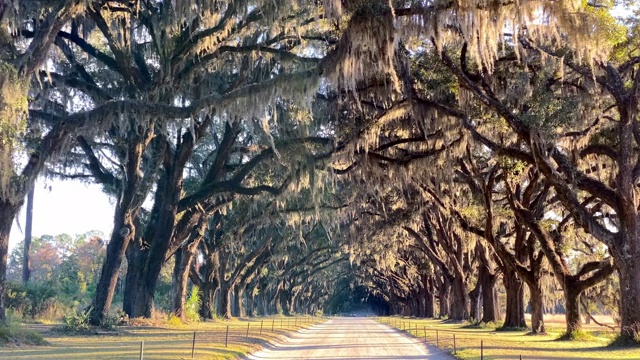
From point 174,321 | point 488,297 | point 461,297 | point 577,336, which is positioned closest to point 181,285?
point 174,321

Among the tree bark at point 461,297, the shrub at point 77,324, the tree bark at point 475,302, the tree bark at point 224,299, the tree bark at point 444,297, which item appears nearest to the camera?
the shrub at point 77,324

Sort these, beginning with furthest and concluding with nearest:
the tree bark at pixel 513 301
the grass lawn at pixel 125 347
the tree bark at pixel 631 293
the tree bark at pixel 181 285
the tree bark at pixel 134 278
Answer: the tree bark at pixel 513 301 < the tree bark at pixel 181 285 < the tree bark at pixel 134 278 < the tree bark at pixel 631 293 < the grass lawn at pixel 125 347

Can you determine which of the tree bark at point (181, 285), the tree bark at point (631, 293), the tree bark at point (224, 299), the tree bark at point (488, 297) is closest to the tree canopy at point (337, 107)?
the tree bark at point (631, 293)

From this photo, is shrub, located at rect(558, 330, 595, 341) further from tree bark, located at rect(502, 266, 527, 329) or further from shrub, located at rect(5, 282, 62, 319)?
shrub, located at rect(5, 282, 62, 319)

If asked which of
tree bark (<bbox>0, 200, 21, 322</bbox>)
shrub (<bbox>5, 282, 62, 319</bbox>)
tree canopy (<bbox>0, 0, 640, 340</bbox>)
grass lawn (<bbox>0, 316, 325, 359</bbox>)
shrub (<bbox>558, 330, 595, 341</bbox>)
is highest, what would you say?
tree canopy (<bbox>0, 0, 640, 340</bbox>)

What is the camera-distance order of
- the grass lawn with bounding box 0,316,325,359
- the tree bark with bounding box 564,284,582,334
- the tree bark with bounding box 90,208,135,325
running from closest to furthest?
the grass lawn with bounding box 0,316,325,359, the tree bark with bounding box 90,208,135,325, the tree bark with bounding box 564,284,582,334

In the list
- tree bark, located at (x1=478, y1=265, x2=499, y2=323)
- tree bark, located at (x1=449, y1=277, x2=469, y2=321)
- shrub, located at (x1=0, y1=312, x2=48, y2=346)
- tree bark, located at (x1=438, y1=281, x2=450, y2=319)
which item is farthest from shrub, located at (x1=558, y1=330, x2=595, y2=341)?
tree bark, located at (x1=438, y1=281, x2=450, y2=319)

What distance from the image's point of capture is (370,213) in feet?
108

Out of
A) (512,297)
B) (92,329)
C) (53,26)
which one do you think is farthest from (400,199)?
(53,26)

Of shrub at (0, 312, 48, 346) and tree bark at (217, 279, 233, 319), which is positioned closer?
shrub at (0, 312, 48, 346)

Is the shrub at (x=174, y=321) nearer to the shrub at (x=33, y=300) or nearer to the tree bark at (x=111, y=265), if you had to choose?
the tree bark at (x=111, y=265)

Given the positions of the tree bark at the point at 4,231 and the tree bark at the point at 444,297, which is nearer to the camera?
the tree bark at the point at 4,231

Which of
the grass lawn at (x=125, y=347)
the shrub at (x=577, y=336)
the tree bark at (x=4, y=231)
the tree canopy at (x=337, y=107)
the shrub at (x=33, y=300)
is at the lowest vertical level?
the grass lawn at (x=125, y=347)

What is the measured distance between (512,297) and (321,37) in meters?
18.9
